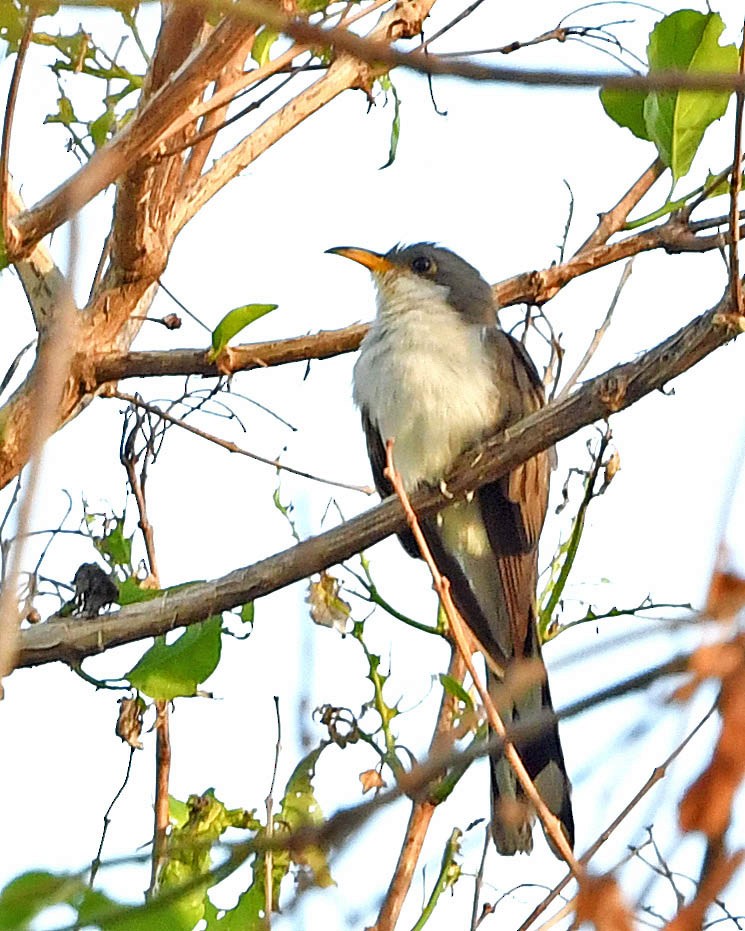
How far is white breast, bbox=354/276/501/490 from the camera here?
4695mm

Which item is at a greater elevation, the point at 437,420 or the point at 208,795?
the point at 437,420

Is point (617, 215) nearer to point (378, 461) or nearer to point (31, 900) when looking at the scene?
point (378, 461)

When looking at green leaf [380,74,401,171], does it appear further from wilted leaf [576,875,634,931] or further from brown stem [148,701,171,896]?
wilted leaf [576,875,634,931]

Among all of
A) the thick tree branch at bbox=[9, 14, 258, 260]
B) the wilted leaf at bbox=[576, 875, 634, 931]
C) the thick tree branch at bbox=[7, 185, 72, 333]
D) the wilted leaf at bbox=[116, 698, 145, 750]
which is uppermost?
the thick tree branch at bbox=[7, 185, 72, 333]

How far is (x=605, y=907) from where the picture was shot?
1016 millimetres

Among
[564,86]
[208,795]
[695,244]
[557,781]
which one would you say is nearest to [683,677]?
[564,86]

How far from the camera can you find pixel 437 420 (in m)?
4.70

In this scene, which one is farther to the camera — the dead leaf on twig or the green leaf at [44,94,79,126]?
the green leaf at [44,94,79,126]

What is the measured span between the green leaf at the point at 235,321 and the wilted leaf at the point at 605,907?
96.4 inches

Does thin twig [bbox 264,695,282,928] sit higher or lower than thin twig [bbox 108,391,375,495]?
lower

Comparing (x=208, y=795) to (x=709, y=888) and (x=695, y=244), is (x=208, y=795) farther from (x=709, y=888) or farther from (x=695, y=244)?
(x=709, y=888)

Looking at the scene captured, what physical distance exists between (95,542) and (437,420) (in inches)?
55.3

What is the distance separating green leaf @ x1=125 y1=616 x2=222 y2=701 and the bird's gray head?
7.02ft

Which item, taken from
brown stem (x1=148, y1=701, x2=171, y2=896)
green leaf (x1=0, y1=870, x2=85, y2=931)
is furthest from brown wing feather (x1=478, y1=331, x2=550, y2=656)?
green leaf (x1=0, y1=870, x2=85, y2=931)
